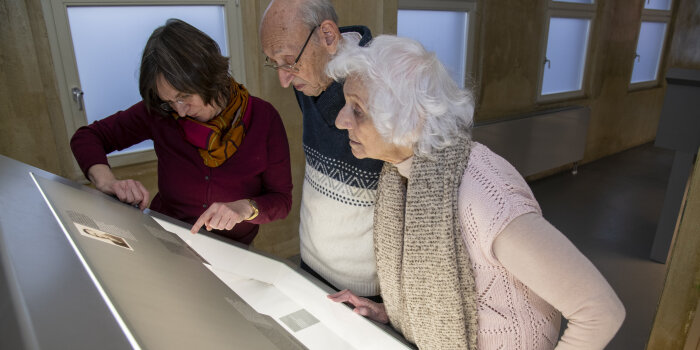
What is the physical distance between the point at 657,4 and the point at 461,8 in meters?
4.89

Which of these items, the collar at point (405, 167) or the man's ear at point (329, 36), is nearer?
the collar at point (405, 167)

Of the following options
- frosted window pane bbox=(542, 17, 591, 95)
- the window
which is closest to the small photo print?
frosted window pane bbox=(542, 17, 591, 95)

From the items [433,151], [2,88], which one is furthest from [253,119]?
[2,88]

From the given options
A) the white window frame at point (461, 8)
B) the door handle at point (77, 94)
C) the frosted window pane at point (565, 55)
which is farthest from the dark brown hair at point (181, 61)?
the frosted window pane at point (565, 55)

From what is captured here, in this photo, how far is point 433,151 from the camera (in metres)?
1.07

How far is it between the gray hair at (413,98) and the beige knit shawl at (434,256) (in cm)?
5

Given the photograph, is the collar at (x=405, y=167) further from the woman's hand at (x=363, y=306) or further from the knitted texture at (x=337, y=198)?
the woman's hand at (x=363, y=306)

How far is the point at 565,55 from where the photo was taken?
19.9ft

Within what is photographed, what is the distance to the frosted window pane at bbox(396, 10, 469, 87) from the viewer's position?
4.34 meters

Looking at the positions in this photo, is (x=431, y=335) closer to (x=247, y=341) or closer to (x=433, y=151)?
(x=433, y=151)

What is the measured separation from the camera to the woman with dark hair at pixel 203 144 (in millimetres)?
1448

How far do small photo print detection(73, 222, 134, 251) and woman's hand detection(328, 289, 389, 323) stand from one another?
1.86ft

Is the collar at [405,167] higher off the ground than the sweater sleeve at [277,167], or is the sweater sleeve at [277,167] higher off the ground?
the collar at [405,167]

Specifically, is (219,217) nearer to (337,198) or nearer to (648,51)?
(337,198)
